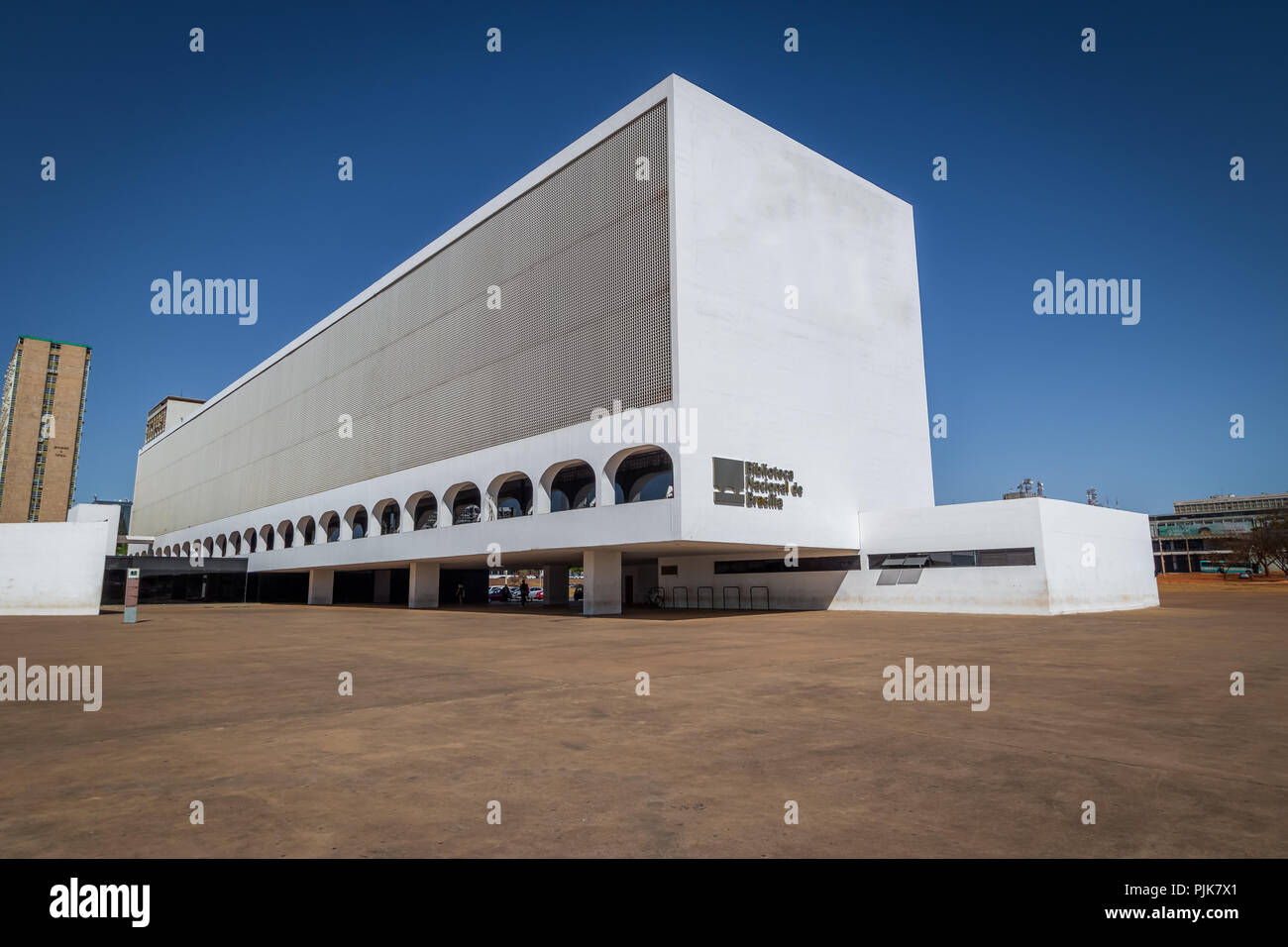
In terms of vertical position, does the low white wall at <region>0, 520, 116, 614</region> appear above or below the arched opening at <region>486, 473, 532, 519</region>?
below

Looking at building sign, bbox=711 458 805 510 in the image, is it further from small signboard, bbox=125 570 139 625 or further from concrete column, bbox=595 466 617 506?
small signboard, bbox=125 570 139 625

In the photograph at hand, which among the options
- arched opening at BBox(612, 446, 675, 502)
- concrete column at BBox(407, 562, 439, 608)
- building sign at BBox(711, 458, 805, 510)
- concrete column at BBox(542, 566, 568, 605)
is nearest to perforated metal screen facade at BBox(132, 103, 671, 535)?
arched opening at BBox(612, 446, 675, 502)

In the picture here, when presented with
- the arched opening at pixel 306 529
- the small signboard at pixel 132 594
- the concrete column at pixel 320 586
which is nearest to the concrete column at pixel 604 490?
the small signboard at pixel 132 594

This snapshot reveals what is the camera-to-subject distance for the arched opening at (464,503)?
35325mm

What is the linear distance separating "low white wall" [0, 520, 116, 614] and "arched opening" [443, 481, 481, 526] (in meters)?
14.0

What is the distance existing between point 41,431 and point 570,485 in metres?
108

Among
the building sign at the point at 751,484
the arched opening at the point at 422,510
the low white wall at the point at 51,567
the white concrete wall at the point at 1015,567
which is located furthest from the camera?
the arched opening at the point at 422,510

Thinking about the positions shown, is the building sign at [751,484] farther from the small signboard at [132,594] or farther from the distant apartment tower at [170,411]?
the distant apartment tower at [170,411]

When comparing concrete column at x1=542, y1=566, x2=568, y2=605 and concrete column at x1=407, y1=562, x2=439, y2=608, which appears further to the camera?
concrete column at x1=542, y1=566, x2=568, y2=605

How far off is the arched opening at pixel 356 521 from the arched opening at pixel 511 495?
11.2 m

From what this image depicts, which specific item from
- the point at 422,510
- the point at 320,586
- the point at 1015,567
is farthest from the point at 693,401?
the point at 320,586

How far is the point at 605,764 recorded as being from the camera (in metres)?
4.86

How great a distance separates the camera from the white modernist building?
25.4m
